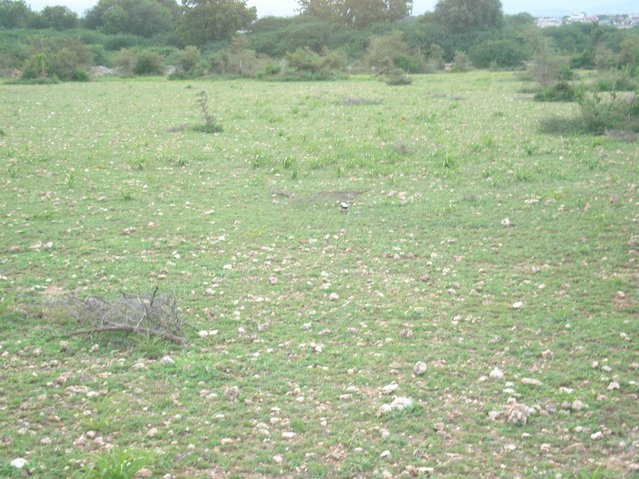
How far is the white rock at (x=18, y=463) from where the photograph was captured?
3137 mm

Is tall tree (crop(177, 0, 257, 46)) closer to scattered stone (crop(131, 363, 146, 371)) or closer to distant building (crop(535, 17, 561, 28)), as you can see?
distant building (crop(535, 17, 561, 28))

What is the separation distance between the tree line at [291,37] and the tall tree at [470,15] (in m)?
0.10

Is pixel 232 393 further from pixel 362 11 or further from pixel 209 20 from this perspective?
pixel 362 11

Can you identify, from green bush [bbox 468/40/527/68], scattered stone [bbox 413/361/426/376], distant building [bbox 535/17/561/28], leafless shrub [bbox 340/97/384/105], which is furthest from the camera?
distant building [bbox 535/17/561/28]

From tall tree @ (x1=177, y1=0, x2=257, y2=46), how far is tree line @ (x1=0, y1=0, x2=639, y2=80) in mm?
99

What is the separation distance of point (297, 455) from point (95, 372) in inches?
65.5

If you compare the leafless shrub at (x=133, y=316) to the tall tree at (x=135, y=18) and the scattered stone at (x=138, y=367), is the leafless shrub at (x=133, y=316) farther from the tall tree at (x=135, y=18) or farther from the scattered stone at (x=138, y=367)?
the tall tree at (x=135, y=18)

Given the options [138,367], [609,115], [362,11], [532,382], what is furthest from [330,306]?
[362,11]

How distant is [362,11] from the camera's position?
66875 mm

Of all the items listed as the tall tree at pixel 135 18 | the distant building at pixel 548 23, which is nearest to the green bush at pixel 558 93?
the distant building at pixel 548 23

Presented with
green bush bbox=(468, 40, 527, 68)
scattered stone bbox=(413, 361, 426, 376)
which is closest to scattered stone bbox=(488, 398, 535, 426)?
scattered stone bbox=(413, 361, 426, 376)

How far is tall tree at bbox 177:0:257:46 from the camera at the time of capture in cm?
5906

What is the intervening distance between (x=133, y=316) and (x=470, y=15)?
60.5m

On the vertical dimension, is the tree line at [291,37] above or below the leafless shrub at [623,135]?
above
